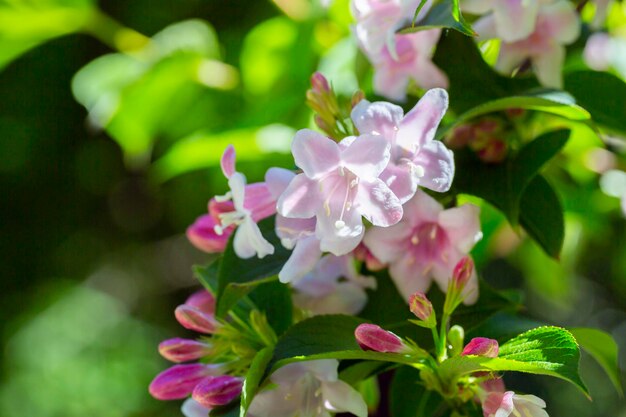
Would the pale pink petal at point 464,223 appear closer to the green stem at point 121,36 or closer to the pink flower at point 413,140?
the pink flower at point 413,140

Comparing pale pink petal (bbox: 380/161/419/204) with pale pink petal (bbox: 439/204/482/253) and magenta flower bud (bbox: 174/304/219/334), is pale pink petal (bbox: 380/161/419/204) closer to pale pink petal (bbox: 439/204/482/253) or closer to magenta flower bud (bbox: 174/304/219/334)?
pale pink petal (bbox: 439/204/482/253)

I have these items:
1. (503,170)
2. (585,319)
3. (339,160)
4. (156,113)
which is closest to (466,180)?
(503,170)

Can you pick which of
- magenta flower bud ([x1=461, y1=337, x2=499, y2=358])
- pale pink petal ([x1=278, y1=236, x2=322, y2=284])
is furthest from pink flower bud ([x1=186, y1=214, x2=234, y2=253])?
magenta flower bud ([x1=461, y1=337, x2=499, y2=358])

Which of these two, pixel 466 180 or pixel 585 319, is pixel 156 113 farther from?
pixel 585 319

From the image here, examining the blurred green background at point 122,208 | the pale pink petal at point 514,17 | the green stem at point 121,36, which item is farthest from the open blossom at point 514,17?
the green stem at point 121,36

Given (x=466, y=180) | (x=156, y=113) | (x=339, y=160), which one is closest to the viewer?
(x=339, y=160)

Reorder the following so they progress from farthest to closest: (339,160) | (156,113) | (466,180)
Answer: (156,113) < (466,180) < (339,160)
